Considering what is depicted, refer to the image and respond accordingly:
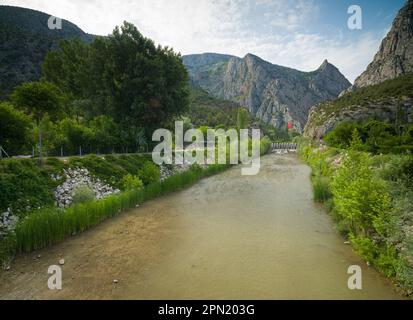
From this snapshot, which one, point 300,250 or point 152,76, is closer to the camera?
point 300,250

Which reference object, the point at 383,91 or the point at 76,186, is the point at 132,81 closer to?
the point at 76,186

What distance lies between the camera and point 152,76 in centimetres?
2734

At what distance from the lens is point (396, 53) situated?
90375mm

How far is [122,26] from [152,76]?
7868 mm

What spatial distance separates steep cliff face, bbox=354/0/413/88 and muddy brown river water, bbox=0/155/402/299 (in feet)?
324

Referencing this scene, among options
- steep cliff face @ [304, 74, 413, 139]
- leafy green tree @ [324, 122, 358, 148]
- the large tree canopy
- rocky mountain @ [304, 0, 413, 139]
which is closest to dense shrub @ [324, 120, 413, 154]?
leafy green tree @ [324, 122, 358, 148]

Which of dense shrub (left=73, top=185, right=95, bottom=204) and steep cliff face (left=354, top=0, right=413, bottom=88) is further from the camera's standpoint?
steep cliff face (left=354, top=0, right=413, bottom=88)

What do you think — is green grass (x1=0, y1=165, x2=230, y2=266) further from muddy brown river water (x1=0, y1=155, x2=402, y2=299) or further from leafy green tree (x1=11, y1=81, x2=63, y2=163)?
leafy green tree (x1=11, y1=81, x2=63, y2=163)

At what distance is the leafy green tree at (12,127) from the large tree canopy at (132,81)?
11555 millimetres

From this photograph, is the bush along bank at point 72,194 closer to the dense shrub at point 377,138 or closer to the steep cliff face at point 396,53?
the dense shrub at point 377,138

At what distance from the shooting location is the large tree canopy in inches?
1085

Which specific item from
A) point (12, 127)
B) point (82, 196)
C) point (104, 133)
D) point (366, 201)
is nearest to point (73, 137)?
point (104, 133)
